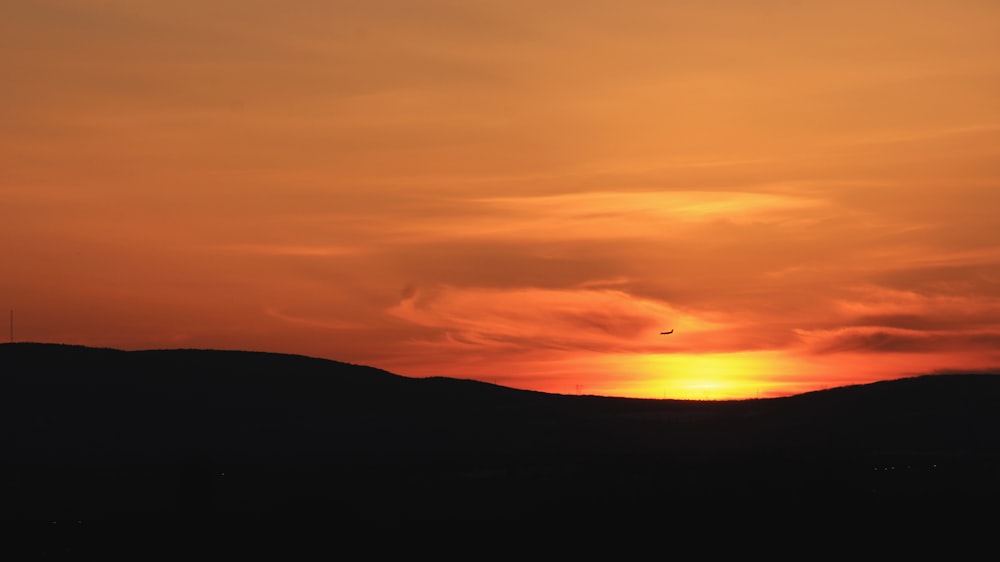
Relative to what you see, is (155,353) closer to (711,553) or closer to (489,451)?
(489,451)

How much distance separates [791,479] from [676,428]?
2855 inches

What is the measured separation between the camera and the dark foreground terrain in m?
65.6

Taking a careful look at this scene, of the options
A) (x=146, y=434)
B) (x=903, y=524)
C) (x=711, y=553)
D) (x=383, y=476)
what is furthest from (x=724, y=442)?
(x=711, y=553)

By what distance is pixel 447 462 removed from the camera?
12144cm

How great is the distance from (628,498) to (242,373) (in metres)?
127

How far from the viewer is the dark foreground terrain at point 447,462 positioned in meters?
65.6

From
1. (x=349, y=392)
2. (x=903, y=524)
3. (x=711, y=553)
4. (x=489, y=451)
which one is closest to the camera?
(x=711, y=553)

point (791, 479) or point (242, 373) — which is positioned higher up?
point (242, 373)

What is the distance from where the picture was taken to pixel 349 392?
195875mm

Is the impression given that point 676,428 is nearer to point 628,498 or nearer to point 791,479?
point 791,479

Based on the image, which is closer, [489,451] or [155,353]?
[489,451]

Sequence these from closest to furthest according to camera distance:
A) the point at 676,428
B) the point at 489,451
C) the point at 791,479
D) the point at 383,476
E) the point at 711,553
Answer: the point at 711,553 < the point at 791,479 < the point at 383,476 < the point at 489,451 < the point at 676,428

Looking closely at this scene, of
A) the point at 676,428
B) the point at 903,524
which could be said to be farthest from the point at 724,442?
the point at 903,524

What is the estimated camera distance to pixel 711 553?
54.0 m
